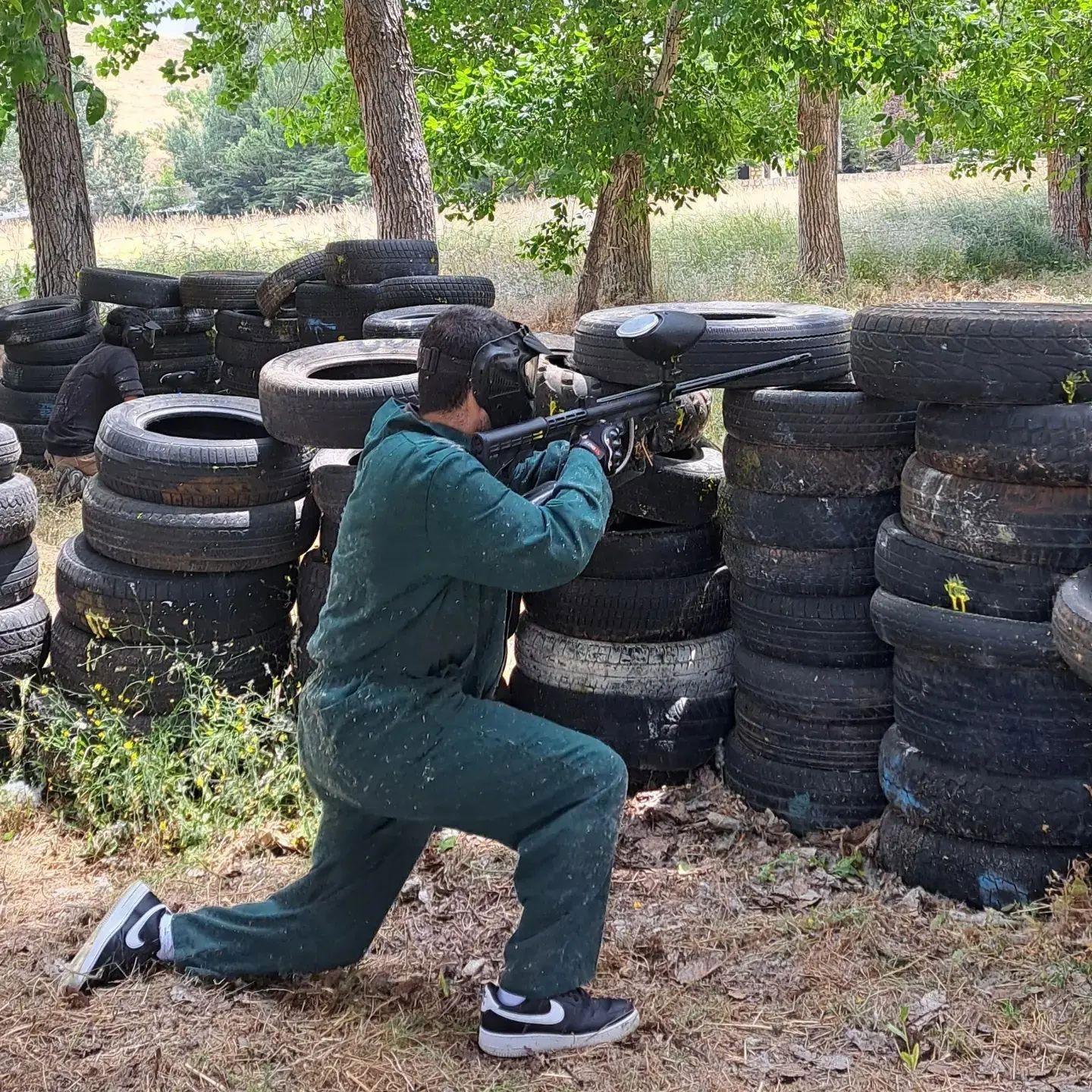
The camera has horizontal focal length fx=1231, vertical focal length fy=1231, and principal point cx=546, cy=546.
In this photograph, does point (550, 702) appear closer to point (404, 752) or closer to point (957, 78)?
point (404, 752)

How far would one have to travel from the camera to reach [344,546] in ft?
11.5

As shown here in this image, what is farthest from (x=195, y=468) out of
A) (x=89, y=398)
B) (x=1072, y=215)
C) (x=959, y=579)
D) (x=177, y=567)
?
(x=1072, y=215)

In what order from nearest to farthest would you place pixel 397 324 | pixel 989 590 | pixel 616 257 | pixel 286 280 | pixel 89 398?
pixel 989 590 → pixel 397 324 → pixel 89 398 → pixel 286 280 → pixel 616 257

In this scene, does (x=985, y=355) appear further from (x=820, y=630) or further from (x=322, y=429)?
(x=322, y=429)

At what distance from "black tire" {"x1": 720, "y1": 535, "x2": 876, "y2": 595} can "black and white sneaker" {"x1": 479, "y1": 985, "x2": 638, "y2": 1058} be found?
2022 millimetres

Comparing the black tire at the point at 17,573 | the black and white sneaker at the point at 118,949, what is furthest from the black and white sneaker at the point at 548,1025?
the black tire at the point at 17,573

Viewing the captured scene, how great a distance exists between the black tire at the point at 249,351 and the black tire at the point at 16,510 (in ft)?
16.8

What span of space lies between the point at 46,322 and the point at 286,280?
269cm

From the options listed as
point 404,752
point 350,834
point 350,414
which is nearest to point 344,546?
point 404,752

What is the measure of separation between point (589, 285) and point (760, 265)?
16.4 feet

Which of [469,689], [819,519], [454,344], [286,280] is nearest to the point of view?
[454,344]

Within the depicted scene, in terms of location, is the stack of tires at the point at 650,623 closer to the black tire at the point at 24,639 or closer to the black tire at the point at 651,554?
the black tire at the point at 651,554

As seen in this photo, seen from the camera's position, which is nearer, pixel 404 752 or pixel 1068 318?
pixel 404 752

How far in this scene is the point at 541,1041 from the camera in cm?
342
